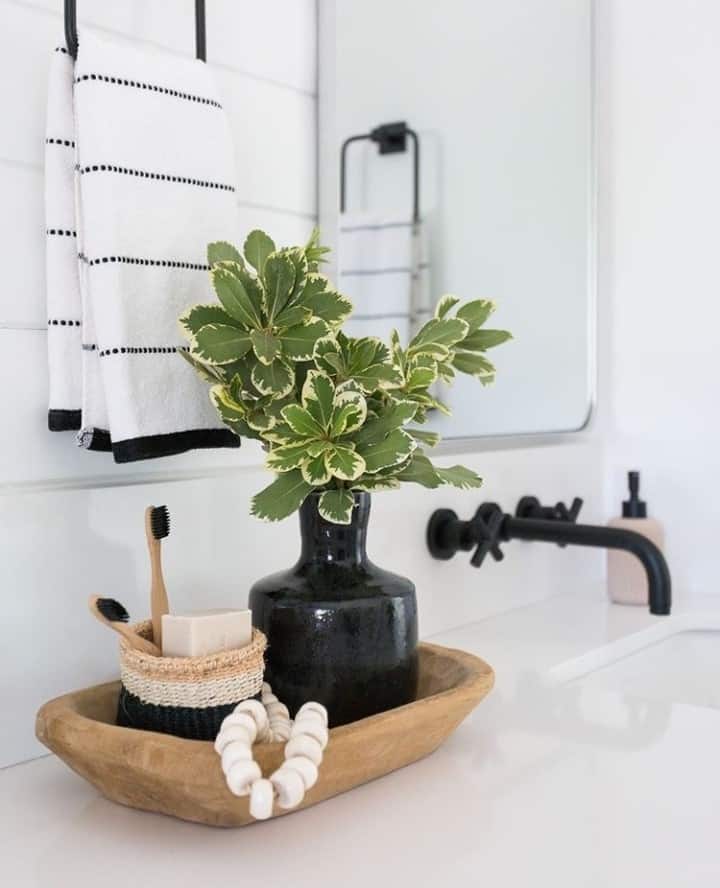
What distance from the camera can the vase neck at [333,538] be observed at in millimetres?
836

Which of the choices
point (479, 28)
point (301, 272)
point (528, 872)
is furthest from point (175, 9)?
point (528, 872)

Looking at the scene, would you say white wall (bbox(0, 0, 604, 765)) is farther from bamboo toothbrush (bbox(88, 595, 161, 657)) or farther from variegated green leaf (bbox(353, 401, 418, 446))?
variegated green leaf (bbox(353, 401, 418, 446))

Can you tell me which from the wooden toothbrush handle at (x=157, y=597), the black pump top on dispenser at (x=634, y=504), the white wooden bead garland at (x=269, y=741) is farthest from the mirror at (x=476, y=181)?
the white wooden bead garland at (x=269, y=741)

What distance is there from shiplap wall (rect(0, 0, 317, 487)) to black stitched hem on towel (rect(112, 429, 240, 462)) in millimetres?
74

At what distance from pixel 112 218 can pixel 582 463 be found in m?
0.93

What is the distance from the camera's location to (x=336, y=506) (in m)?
0.76

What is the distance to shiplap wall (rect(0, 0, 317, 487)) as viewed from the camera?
86cm

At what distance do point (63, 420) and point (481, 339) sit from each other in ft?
1.15

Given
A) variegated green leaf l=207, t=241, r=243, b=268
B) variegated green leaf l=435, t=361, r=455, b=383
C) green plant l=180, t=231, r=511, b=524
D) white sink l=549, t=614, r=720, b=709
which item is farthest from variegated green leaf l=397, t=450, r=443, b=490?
white sink l=549, t=614, r=720, b=709

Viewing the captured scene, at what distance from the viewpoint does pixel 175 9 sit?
98cm

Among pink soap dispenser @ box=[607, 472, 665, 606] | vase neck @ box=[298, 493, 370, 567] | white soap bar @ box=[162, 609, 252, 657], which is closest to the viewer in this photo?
white soap bar @ box=[162, 609, 252, 657]

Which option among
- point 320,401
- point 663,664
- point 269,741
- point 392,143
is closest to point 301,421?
point 320,401

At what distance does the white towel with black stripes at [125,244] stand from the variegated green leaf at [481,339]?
0.23 meters

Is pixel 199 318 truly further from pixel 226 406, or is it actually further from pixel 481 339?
pixel 481 339
